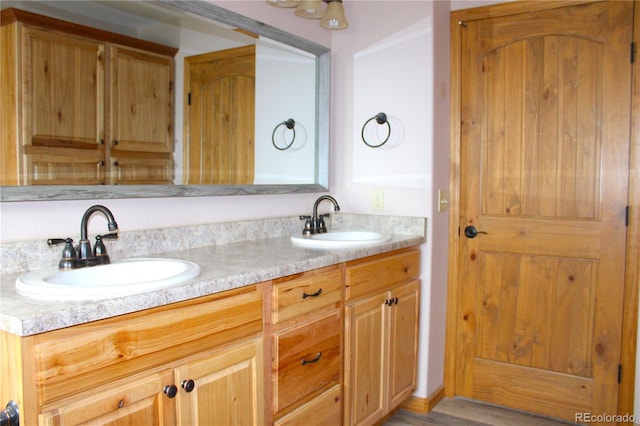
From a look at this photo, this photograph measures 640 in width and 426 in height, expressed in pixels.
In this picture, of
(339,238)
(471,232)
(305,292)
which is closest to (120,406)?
(305,292)

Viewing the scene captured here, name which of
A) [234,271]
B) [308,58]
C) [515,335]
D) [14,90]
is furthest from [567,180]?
[14,90]

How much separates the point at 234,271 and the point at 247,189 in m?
0.77

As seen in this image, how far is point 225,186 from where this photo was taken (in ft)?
6.92

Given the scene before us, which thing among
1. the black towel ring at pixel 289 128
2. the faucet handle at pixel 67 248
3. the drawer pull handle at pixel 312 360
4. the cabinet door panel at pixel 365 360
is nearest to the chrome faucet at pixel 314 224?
the black towel ring at pixel 289 128

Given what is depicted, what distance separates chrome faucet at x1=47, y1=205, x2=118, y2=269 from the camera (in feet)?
4.72

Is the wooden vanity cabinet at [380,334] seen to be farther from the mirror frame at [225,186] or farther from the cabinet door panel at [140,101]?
the cabinet door panel at [140,101]

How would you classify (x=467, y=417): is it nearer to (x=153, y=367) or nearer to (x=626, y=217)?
(x=626, y=217)

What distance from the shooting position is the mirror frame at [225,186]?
1520 mm

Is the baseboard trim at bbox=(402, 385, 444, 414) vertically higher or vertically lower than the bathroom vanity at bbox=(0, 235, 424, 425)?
lower

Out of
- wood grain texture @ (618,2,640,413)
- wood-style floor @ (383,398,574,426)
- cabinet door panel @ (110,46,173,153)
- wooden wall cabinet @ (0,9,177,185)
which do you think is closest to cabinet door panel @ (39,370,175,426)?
wooden wall cabinet @ (0,9,177,185)

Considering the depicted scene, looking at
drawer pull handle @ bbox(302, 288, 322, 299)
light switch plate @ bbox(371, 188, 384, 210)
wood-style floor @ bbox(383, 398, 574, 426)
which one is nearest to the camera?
drawer pull handle @ bbox(302, 288, 322, 299)

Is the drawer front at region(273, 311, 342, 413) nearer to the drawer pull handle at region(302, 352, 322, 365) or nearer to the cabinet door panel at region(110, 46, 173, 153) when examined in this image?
the drawer pull handle at region(302, 352, 322, 365)

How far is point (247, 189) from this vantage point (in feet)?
7.27

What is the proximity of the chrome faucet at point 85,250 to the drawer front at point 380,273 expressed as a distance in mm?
882
